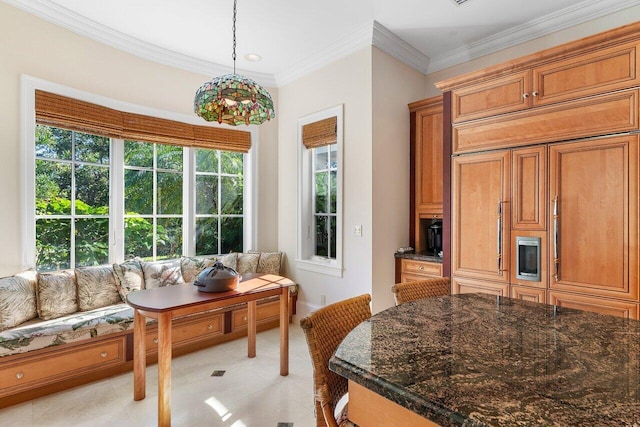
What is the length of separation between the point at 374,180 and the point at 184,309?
6.80 ft

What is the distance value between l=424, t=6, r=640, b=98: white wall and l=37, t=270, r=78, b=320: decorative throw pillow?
4.09 m

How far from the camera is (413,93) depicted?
3.74 metres

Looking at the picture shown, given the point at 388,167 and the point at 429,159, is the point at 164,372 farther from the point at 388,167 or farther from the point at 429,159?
the point at 429,159

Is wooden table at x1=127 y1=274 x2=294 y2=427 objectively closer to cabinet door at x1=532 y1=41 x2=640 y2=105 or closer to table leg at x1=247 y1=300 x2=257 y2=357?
table leg at x1=247 y1=300 x2=257 y2=357

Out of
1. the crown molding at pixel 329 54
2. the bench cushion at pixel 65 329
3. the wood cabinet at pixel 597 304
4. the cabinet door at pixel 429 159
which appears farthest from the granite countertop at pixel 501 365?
the crown molding at pixel 329 54

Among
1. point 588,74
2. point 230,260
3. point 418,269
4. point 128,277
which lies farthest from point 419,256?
point 128,277

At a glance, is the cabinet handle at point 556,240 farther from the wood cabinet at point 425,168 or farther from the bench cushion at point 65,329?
the bench cushion at point 65,329

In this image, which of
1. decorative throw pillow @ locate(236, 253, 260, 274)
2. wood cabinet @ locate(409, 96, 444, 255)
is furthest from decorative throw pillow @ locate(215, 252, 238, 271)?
wood cabinet @ locate(409, 96, 444, 255)

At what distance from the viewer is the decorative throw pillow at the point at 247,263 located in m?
3.90

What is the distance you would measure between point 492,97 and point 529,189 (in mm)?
790

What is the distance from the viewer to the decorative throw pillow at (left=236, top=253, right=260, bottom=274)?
390 centimetres

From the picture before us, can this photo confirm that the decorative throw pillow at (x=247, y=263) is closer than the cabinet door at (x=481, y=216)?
No

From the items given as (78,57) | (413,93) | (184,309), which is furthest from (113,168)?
(413,93)

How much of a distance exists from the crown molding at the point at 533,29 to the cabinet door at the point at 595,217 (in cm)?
140
